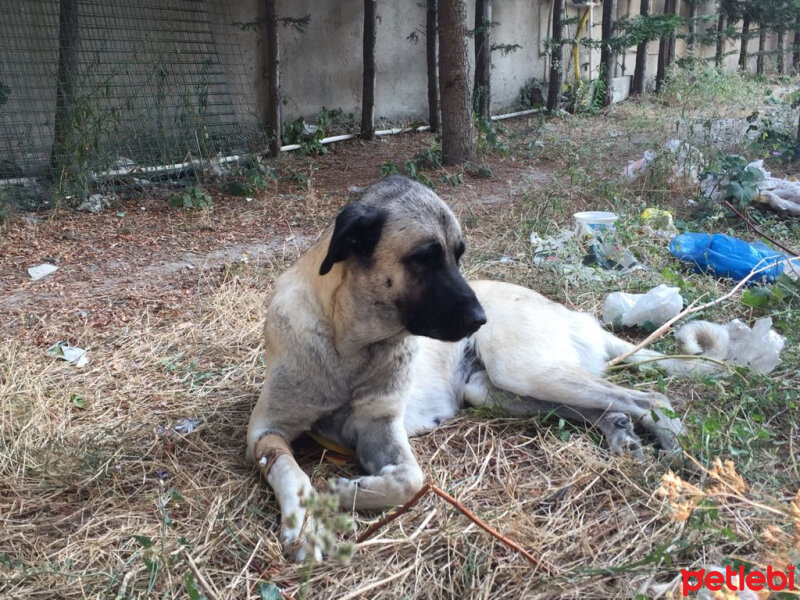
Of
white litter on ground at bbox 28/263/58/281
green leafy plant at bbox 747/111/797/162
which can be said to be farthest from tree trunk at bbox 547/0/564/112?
white litter on ground at bbox 28/263/58/281

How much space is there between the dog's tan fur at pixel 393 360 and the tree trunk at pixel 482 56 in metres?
8.21

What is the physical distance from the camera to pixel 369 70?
10.1 m

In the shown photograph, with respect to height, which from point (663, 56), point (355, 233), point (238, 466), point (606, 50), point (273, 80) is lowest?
point (238, 466)

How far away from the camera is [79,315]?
4.30m

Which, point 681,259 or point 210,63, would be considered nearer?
point 681,259

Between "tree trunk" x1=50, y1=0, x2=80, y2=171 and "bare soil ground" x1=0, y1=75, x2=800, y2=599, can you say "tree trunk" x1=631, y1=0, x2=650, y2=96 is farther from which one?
"tree trunk" x1=50, y1=0, x2=80, y2=171

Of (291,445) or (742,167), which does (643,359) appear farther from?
(742,167)

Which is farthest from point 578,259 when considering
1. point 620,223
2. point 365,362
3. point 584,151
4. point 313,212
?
point 584,151

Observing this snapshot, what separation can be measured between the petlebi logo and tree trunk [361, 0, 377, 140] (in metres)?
9.19

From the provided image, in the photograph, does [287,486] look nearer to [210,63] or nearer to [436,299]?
[436,299]

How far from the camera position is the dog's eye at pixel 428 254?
8.03 ft

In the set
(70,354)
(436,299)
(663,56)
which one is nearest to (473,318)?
(436,299)

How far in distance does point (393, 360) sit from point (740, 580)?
1.40 m

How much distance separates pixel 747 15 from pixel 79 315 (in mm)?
20156
